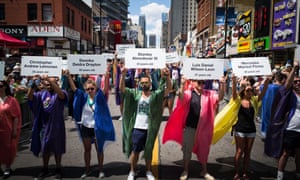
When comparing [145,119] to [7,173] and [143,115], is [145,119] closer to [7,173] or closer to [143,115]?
[143,115]

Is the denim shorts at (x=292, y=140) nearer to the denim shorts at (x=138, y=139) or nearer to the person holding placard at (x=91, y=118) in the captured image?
the denim shorts at (x=138, y=139)

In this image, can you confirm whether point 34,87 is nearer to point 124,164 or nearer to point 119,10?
point 124,164

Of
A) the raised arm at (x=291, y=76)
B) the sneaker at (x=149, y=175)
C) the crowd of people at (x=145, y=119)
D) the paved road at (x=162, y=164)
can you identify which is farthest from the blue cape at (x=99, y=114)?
the raised arm at (x=291, y=76)

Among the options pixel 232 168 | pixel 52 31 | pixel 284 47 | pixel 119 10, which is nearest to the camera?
pixel 232 168

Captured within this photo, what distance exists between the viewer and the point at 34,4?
3038 cm

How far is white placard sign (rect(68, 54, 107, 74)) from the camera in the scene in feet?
17.4

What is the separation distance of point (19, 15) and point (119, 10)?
8055 centimetres

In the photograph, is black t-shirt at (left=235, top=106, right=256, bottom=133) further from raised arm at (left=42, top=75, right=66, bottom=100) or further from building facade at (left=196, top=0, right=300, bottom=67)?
building facade at (left=196, top=0, right=300, bottom=67)

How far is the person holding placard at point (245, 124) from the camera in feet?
15.9

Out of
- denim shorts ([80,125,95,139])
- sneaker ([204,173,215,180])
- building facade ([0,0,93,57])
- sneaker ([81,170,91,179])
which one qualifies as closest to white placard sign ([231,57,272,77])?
sneaker ([204,173,215,180])

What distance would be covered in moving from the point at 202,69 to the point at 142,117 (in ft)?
4.53

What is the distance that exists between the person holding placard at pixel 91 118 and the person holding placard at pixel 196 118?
1.37 metres

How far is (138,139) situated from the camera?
189 inches

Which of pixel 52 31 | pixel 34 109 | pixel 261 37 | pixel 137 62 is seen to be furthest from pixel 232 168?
pixel 52 31
